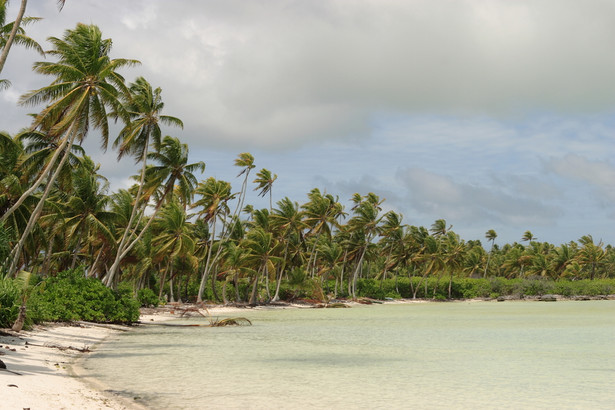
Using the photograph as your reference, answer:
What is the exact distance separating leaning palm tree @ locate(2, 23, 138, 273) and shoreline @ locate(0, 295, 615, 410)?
6.68 m

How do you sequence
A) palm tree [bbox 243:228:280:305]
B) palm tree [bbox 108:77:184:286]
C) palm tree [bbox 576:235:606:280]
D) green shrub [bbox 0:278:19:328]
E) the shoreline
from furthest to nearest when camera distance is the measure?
1. palm tree [bbox 576:235:606:280]
2. palm tree [bbox 243:228:280:305]
3. palm tree [bbox 108:77:184:286]
4. green shrub [bbox 0:278:19:328]
5. the shoreline

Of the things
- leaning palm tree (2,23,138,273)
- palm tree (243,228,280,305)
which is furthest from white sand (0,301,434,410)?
palm tree (243,228,280,305)

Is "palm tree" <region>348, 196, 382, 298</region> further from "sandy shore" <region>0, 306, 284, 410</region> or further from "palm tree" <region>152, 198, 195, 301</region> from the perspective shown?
"sandy shore" <region>0, 306, 284, 410</region>

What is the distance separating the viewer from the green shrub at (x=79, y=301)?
934 inches

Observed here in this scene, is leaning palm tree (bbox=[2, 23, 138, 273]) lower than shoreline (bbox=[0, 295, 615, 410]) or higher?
higher

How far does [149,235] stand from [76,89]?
19.6 m

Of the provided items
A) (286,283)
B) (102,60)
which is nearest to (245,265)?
(286,283)

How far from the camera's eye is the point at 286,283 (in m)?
61.3

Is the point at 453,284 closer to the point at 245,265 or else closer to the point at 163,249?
the point at 245,265

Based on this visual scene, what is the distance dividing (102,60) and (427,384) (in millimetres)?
19270

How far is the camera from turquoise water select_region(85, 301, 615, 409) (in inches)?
429

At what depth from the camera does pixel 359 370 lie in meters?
14.7

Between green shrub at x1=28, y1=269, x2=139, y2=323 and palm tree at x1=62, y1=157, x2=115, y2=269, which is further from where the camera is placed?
palm tree at x1=62, y1=157, x2=115, y2=269

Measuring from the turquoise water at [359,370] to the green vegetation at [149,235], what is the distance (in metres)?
4.85
